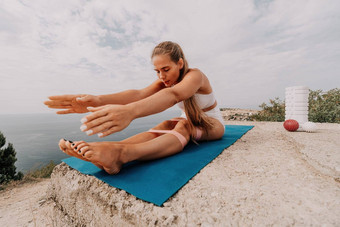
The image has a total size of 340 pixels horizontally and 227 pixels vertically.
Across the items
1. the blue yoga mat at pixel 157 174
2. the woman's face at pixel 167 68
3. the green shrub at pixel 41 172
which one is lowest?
the green shrub at pixel 41 172

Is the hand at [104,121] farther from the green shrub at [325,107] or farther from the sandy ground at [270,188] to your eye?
the green shrub at [325,107]

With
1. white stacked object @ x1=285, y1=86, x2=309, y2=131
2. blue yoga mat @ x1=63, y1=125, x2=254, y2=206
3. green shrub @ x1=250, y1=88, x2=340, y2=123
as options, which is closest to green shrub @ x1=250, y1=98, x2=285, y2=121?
green shrub @ x1=250, y1=88, x2=340, y2=123

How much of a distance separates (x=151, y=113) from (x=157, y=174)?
490 millimetres

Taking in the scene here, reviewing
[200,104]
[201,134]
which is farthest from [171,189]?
[200,104]

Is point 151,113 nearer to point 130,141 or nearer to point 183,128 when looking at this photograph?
point 130,141

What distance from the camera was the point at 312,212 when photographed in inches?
35.8

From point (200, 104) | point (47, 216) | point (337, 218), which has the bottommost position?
point (47, 216)

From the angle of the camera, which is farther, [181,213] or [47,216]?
[47,216]

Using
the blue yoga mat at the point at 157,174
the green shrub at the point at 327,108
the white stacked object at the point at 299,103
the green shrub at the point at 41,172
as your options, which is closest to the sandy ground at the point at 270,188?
the blue yoga mat at the point at 157,174

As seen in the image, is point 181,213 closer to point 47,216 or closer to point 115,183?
point 115,183

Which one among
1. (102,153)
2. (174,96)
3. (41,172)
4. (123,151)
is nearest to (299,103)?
(174,96)

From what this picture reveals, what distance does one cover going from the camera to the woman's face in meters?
1.75

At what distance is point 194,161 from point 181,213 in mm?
650

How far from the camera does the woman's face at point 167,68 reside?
175cm
